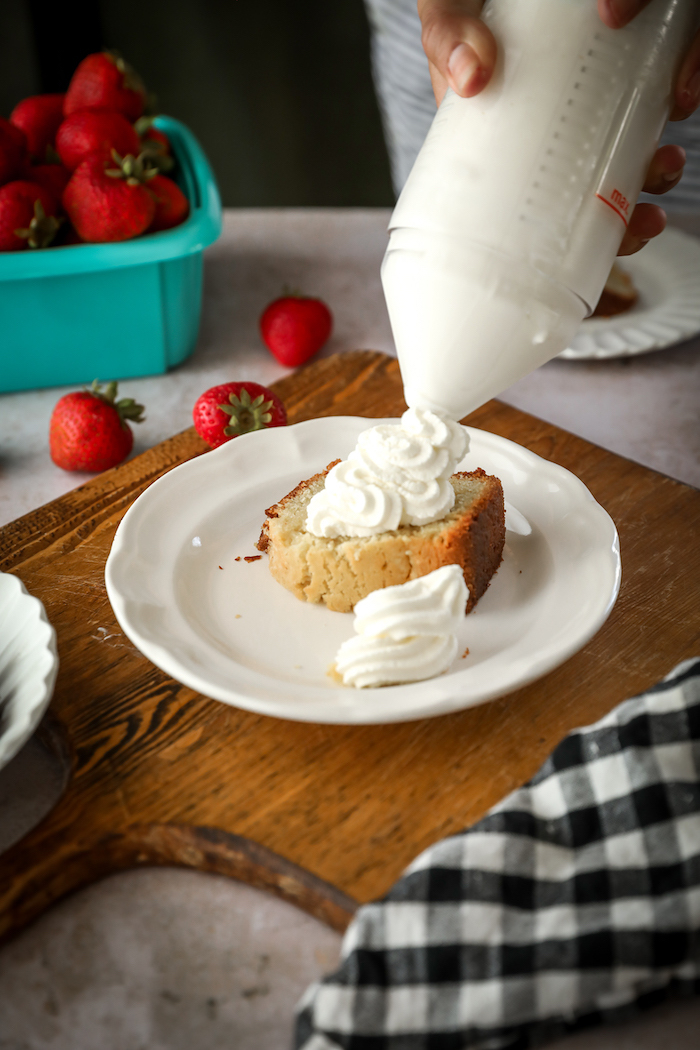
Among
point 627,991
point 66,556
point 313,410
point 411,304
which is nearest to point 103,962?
point 627,991

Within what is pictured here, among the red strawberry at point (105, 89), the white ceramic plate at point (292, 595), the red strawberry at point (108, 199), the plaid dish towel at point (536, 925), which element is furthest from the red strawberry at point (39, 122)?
the plaid dish towel at point (536, 925)

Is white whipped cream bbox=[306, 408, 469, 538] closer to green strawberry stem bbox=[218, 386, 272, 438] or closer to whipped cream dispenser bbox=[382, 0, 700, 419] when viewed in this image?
whipped cream dispenser bbox=[382, 0, 700, 419]

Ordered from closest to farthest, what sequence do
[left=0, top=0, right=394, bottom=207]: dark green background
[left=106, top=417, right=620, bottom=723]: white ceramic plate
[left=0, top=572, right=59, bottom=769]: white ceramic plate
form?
[left=0, top=572, right=59, bottom=769]: white ceramic plate, [left=106, top=417, right=620, bottom=723]: white ceramic plate, [left=0, top=0, right=394, bottom=207]: dark green background

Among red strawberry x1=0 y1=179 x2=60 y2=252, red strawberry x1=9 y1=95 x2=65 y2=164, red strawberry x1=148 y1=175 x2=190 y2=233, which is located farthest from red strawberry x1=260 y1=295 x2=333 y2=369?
red strawberry x1=9 y1=95 x2=65 y2=164

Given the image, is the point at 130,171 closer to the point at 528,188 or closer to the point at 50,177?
the point at 50,177

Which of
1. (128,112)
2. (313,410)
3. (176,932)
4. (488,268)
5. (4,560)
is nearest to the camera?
(176,932)

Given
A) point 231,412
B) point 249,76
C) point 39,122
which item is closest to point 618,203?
point 231,412

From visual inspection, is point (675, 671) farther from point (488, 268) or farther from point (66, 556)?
point (66, 556)
